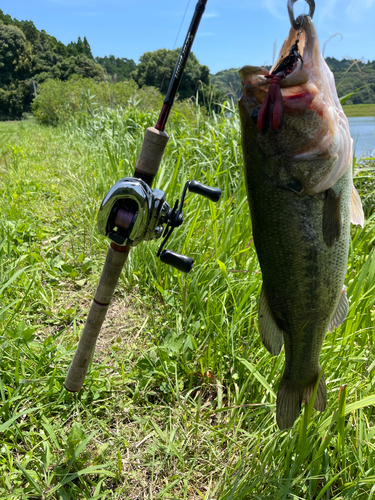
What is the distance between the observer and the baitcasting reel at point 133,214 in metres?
1.17

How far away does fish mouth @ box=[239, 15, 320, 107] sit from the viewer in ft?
3.26

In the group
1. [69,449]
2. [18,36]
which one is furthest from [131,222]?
[18,36]

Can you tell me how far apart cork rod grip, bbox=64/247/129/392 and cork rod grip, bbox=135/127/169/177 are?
395 mm

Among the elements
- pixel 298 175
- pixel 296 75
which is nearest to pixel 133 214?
pixel 298 175

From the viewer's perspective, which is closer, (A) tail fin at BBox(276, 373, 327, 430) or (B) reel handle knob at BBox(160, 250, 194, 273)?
(A) tail fin at BBox(276, 373, 327, 430)

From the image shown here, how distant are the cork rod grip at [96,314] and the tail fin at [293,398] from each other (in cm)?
85

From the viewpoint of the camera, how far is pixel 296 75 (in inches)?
39.3

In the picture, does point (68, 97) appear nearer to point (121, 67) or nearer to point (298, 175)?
point (298, 175)

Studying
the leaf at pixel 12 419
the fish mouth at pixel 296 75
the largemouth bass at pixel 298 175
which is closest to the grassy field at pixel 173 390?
the leaf at pixel 12 419


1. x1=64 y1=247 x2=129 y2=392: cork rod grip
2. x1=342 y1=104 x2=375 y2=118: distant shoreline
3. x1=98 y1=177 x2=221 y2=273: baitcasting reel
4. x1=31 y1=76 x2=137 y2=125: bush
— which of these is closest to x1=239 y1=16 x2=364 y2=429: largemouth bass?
x1=98 y1=177 x2=221 y2=273: baitcasting reel

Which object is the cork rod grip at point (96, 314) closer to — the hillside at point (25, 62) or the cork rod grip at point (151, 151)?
the cork rod grip at point (151, 151)

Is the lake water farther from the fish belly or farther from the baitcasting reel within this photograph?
the baitcasting reel

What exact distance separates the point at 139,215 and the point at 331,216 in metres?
0.66

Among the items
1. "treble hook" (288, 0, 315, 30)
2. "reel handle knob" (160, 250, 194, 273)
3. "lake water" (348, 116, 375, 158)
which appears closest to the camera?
"treble hook" (288, 0, 315, 30)
